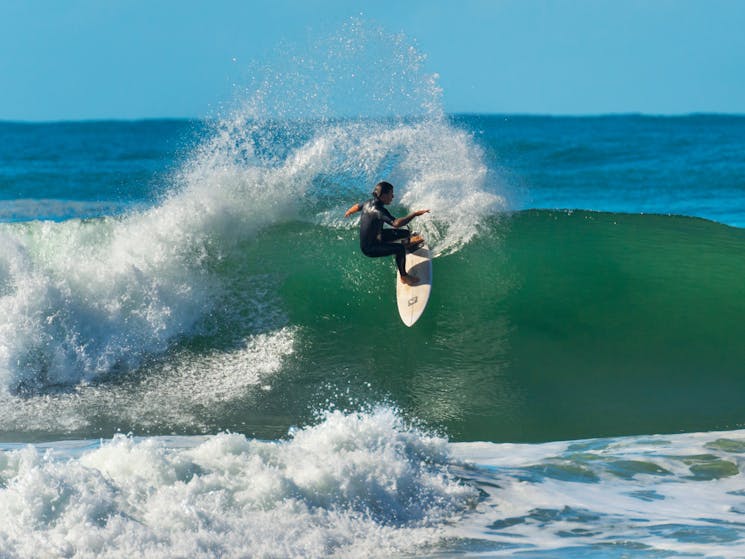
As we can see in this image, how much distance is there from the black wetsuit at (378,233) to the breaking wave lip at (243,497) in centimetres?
261

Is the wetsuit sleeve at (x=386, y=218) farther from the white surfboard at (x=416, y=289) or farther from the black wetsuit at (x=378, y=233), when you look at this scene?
the white surfboard at (x=416, y=289)

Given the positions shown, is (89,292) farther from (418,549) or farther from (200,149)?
(418,549)

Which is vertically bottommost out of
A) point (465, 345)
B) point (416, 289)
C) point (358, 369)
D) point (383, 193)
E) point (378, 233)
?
point (358, 369)

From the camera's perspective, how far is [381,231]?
8148 millimetres

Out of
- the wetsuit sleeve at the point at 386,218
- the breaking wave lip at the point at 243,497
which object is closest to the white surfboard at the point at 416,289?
the wetsuit sleeve at the point at 386,218

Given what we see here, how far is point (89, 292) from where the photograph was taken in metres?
8.92

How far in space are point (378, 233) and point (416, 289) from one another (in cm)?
84

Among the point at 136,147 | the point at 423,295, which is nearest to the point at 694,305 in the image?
the point at 423,295

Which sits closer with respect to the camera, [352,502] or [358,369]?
[352,502]

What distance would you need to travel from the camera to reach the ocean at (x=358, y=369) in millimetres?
4918

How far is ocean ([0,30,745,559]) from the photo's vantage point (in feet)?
16.1

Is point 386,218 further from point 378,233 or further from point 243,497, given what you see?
point 243,497

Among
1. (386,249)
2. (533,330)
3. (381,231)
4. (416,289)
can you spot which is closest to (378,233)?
(381,231)

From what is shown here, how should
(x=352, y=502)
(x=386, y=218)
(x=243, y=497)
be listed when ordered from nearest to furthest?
(x=243, y=497) < (x=352, y=502) < (x=386, y=218)
